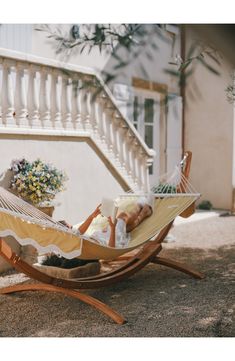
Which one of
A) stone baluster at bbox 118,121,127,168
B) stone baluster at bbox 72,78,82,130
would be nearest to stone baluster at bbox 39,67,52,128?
stone baluster at bbox 72,78,82,130

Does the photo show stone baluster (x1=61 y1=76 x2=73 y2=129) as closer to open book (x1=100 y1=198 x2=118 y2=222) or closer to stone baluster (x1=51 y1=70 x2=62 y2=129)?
stone baluster (x1=51 y1=70 x2=62 y2=129)

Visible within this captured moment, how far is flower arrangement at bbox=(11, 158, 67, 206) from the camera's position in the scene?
13.3 feet

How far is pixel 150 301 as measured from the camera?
11.6 feet

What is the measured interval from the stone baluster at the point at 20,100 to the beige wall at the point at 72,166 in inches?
5.9

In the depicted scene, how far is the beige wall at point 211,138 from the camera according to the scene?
7363 millimetres

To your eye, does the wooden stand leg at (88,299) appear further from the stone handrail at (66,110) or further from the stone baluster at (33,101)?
the stone baluster at (33,101)

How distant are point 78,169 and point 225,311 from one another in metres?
2.17

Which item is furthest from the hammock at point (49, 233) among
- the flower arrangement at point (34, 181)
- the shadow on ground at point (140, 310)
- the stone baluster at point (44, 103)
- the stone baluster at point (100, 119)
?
the stone baluster at point (100, 119)

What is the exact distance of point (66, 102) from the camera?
4.80 meters

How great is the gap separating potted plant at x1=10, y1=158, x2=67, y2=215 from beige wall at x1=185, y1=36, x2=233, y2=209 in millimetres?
3634

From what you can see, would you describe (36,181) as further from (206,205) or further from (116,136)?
(206,205)

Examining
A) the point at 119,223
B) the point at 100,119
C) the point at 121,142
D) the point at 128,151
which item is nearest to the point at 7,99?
the point at 100,119

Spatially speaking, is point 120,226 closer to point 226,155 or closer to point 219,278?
point 219,278

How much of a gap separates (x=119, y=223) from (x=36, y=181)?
81cm
